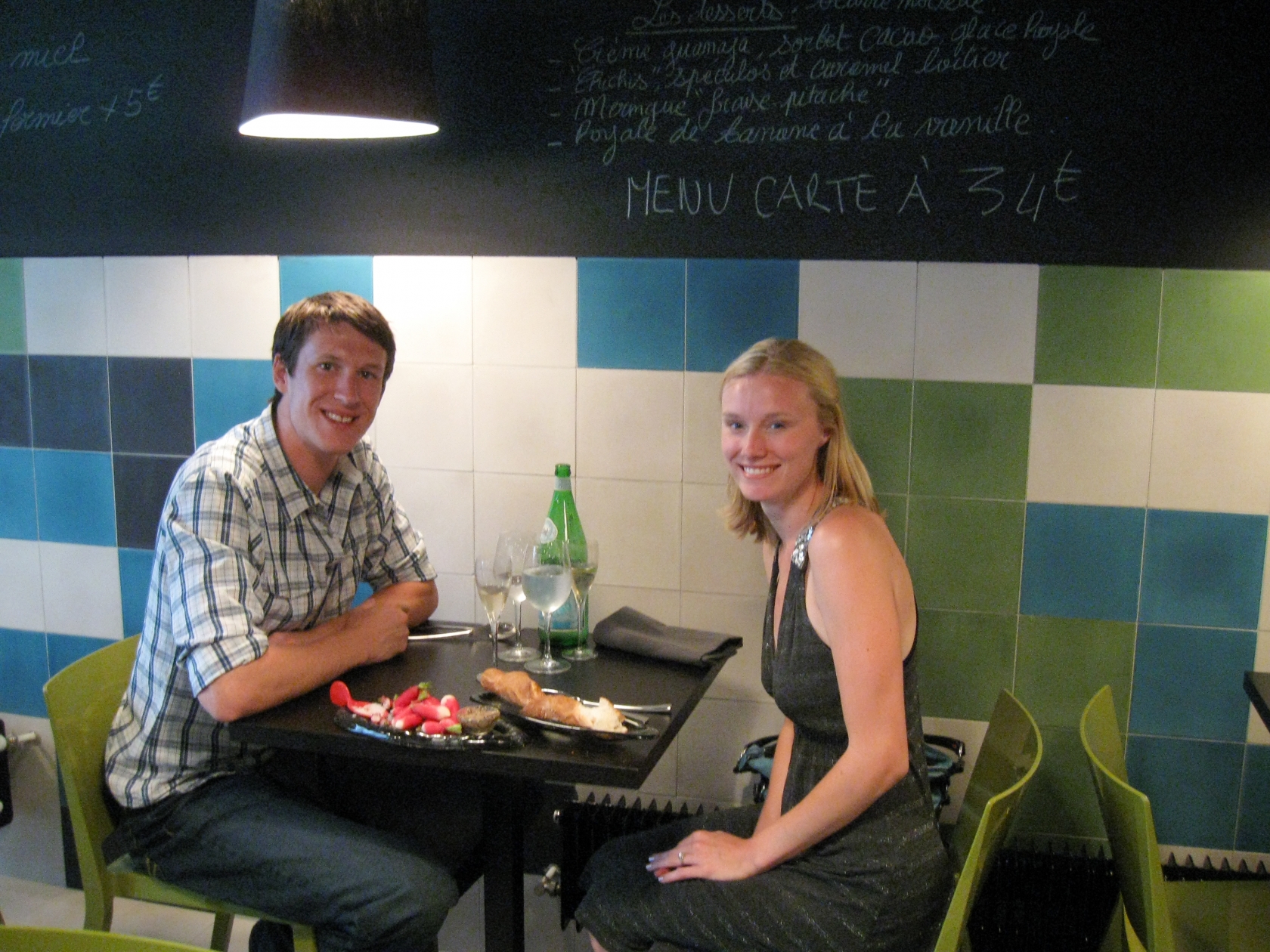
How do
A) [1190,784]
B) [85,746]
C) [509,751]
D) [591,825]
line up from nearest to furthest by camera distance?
[509,751]
[85,746]
[1190,784]
[591,825]

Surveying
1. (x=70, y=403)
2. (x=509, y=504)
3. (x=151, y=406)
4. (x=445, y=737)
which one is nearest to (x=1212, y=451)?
(x=509, y=504)

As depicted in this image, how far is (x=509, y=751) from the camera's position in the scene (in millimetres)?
1491

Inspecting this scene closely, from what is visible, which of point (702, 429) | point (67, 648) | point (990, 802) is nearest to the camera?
point (990, 802)

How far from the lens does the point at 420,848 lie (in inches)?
67.8

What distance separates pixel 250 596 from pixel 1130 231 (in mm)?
1587

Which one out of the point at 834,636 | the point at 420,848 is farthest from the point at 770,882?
the point at 420,848

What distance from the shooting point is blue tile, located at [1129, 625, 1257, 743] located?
81.7 inches

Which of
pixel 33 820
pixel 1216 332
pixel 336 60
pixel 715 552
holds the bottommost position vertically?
pixel 33 820

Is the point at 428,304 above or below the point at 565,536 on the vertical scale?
above

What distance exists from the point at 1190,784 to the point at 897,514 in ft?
2.37

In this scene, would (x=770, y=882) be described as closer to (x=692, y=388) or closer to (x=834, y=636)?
(x=834, y=636)

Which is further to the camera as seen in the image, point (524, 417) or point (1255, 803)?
point (524, 417)

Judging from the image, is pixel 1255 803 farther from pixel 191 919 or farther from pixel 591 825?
pixel 191 919

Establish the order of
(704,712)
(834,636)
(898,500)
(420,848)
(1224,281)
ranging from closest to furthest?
(834,636) < (420,848) < (1224,281) < (898,500) < (704,712)
